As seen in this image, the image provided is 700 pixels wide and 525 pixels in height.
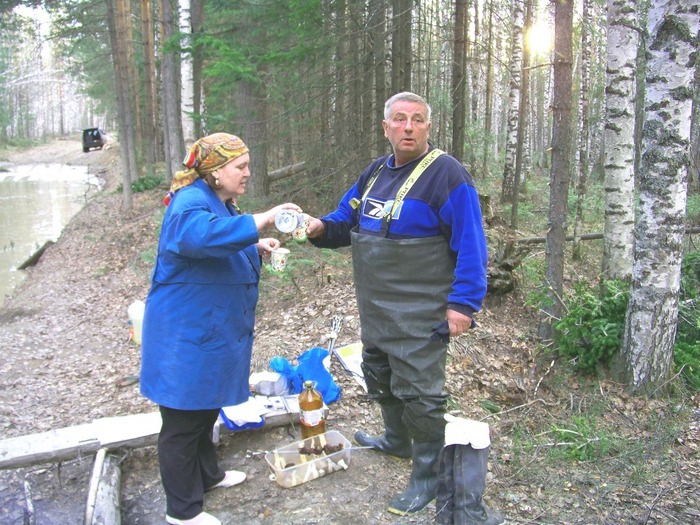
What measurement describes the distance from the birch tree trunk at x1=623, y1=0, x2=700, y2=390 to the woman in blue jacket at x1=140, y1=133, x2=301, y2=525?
353 centimetres

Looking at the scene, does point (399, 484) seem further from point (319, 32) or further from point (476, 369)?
point (319, 32)

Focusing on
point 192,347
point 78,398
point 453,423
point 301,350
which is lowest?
point 78,398

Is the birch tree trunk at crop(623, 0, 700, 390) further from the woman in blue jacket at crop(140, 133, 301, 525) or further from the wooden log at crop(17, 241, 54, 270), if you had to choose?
the wooden log at crop(17, 241, 54, 270)

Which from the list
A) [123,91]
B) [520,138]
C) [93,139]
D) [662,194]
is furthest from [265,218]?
[93,139]

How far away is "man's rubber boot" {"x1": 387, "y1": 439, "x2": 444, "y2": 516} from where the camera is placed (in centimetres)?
317

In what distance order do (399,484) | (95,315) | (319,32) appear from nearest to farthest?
(399,484) → (319,32) → (95,315)

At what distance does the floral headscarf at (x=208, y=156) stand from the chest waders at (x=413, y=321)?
87 cm

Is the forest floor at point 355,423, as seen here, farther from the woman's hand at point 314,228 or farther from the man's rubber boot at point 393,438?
the woman's hand at point 314,228

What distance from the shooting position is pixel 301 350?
5.61m

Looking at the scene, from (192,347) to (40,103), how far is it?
94.9 meters

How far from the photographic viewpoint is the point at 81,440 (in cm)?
→ 364

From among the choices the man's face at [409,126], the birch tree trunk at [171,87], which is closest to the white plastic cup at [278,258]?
the man's face at [409,126]

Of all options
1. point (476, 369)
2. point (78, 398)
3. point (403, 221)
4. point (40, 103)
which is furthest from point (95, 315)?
point (40, 103)

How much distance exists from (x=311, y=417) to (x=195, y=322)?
1.34m
